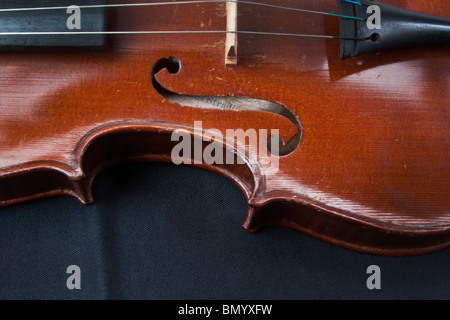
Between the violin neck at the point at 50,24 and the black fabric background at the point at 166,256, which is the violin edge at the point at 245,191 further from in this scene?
the violin neck at the point at 50,24

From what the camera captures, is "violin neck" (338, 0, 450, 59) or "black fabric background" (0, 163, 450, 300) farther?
"black fabric background" (0, 163, 450, 300)

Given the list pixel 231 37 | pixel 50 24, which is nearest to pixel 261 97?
pixel 231 37

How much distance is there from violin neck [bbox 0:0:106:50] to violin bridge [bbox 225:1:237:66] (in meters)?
0.29

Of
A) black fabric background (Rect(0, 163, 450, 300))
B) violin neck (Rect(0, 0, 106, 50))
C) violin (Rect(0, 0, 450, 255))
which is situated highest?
violin neck (Rect(0, 0, 106, 50))

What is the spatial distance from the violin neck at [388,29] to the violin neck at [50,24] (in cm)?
57

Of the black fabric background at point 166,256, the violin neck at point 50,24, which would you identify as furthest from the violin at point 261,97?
the black fabric background at point 166,256

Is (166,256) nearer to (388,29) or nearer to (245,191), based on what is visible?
(245,191)

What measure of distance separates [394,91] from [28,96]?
2.84ft

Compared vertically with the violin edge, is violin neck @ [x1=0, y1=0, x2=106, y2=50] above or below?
above

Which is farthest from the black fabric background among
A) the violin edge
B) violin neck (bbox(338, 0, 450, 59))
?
violin neck (bbox(338, 0, 450, 59))

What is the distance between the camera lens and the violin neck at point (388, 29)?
1004 mm

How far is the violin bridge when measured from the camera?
38.5 inches

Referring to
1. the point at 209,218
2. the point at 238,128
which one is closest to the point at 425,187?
the point at 238,128

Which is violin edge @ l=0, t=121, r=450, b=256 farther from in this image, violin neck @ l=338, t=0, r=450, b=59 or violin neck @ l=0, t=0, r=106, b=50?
violin neck @ l=338, t=0, r=450, b=59
